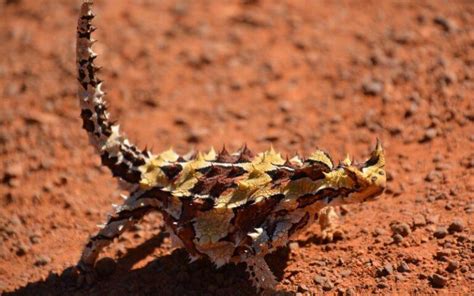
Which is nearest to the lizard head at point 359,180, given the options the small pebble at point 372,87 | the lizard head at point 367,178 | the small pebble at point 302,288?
the lizard head at point 367,178

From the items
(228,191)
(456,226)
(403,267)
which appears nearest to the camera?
(228,191)

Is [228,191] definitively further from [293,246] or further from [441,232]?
[441,232]

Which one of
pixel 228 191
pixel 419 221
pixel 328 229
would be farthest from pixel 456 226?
pixel 228 191

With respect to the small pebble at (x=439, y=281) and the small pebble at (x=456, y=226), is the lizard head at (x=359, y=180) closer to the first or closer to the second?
the small pebble at (x=439, y=281)

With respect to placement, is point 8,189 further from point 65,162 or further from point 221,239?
point 221,239

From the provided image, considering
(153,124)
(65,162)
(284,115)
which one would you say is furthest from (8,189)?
(284,115)

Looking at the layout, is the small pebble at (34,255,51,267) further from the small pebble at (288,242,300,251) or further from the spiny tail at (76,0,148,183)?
the small pebble at (288,242,300,251)
